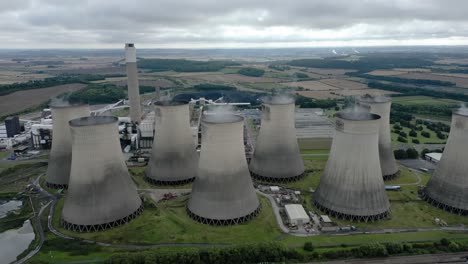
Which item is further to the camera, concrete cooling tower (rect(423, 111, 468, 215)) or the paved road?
concrete cooling tower (rect(423, 111, 468, 215))

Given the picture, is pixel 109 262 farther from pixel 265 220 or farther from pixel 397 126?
pixel 397 126

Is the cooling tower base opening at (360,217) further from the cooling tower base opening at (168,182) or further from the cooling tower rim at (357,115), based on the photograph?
the cooling tower base opening at (168,182)

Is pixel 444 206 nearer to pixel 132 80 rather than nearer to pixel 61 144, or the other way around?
pixel 61 144

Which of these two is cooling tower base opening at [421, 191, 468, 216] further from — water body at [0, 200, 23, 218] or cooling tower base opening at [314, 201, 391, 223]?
water body at [0, 200, 23, 218]

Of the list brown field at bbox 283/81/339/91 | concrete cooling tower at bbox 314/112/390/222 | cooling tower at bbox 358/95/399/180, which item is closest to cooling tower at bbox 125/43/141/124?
cooling tower at bbox 358/95/399/180

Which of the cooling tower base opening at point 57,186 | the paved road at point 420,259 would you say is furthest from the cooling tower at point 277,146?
the cooling tower base opening at point 57,186
